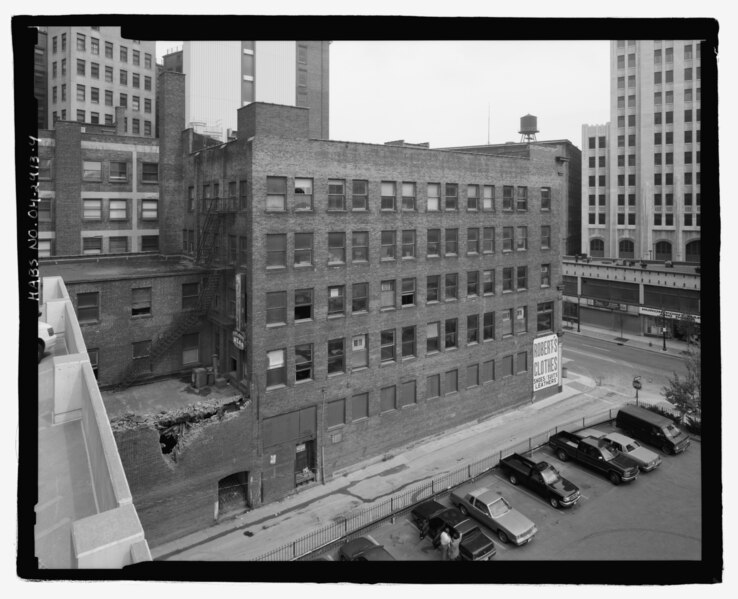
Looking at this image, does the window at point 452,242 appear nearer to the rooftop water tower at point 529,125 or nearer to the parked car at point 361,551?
the parked car at point 361,551

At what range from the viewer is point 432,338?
116 feet

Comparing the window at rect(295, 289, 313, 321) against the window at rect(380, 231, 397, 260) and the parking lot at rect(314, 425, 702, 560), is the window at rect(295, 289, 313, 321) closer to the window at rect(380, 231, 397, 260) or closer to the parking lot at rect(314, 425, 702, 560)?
the window at rect(380, 231, 397, 260)

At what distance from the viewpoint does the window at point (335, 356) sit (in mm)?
31020

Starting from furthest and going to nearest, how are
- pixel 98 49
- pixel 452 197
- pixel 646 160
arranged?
pixel 646 160, pixel 98 49, pixel 452 197

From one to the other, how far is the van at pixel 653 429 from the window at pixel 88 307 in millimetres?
29051

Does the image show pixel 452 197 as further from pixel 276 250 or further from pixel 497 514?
pixel 497 514

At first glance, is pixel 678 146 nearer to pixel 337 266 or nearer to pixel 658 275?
pixel 658 275

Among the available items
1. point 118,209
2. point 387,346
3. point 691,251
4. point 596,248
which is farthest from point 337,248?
point 596,248

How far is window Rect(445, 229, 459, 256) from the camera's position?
35.3 metres

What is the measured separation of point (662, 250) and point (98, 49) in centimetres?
6748

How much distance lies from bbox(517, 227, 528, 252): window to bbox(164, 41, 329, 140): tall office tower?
2104 centimetres

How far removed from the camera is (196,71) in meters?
51.3

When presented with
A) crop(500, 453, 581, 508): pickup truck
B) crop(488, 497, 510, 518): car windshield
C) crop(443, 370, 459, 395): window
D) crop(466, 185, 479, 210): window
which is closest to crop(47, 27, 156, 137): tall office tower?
crop(466, 185, 479, 210): window

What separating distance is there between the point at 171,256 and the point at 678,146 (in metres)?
58.8
